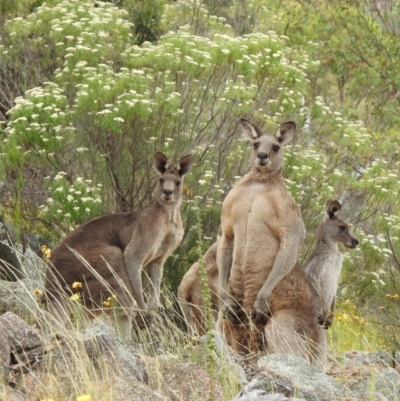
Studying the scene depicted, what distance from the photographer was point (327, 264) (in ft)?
32.0

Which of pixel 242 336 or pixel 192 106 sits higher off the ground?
pixel 192 106

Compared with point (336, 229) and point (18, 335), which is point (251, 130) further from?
point (18, 335)

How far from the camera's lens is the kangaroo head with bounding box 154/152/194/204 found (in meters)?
10.1

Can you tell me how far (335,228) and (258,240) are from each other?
1150 millimetres

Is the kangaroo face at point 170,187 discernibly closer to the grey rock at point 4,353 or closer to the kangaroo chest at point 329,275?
the kangaroo chest at point 329,275

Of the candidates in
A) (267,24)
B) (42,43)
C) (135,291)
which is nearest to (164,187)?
(135,291)

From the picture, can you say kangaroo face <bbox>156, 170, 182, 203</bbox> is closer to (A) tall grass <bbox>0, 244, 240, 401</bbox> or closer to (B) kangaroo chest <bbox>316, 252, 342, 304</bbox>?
(B) kangaroo chest <bbox>316, 252, 342, 304</bbox>

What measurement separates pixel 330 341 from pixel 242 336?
7.84ft

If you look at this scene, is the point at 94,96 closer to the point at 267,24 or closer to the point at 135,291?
the point at 135,291

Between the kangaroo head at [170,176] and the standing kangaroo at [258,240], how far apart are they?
0.82 m

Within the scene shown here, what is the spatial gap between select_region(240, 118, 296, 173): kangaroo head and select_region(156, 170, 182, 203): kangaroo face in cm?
92

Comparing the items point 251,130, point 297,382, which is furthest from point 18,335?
point 251,130

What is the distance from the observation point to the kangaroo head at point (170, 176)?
396 inches

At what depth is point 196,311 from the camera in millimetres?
10367
